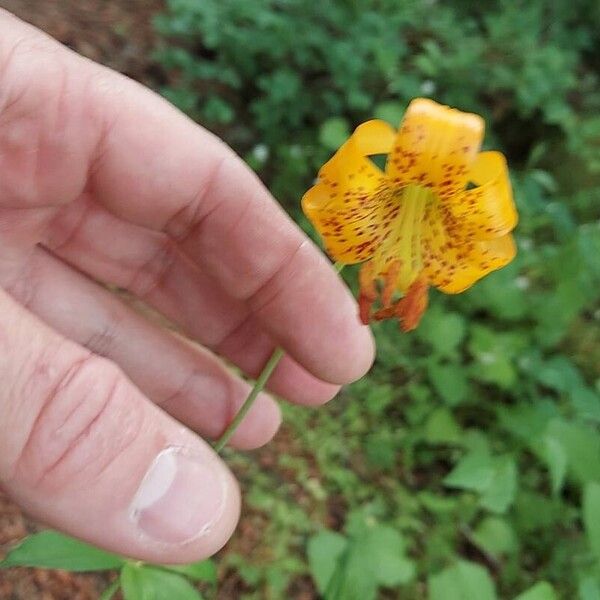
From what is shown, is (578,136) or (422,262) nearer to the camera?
(422,262)

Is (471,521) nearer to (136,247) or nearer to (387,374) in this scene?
(387,374)

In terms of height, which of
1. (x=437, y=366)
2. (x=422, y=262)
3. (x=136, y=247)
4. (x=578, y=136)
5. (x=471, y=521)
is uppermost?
(x=422, y=262)

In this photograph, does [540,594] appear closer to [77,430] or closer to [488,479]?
[488,479]

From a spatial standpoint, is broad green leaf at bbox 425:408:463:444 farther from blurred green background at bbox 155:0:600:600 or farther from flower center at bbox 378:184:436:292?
flower center at bbox 378:184:436:292

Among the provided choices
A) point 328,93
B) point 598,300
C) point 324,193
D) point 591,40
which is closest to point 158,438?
point 324,193

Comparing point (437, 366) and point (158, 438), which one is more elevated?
point (158, 438)

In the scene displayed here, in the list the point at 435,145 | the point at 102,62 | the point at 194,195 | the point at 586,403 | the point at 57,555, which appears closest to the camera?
the point at 435,145

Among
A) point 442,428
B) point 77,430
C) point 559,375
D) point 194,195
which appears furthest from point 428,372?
point 77,430

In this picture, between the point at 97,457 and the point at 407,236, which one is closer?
the point at 97,457
